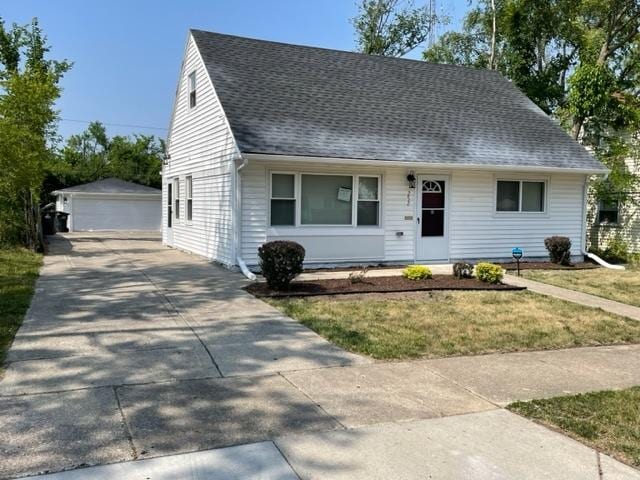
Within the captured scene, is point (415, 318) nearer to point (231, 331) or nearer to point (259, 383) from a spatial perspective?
point (231, 331)

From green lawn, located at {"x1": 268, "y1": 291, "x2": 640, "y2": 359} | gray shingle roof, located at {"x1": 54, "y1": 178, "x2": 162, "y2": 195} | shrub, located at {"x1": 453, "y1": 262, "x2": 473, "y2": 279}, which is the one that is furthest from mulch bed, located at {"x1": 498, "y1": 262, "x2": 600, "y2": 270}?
gray shingle roof, located at {"x1": 54, "y1": 178, "x2": 162, "y2": 195}

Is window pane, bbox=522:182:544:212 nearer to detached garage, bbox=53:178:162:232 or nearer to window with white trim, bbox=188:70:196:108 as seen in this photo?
window with white trim, bbox=188:70:196:108

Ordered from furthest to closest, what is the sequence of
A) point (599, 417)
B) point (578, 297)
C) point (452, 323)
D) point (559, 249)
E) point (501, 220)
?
point (501, 220) < point (559, 249) < point (578, 297) < point (452, 323) < point (599, 417)

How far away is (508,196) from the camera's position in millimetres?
14727

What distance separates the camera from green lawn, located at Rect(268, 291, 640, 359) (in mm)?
6480

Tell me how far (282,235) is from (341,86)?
507 centimetres

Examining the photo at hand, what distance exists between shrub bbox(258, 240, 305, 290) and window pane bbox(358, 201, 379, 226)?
12.6 feet

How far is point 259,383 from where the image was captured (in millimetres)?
4992

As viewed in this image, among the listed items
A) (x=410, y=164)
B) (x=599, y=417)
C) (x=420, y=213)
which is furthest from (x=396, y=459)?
(x=420, y=213)

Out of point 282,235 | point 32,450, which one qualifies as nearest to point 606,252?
point 282,235

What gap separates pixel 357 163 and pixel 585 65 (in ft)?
34.2

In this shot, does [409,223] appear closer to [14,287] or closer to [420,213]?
[420,213]

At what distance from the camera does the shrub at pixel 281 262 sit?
9531 millimetres

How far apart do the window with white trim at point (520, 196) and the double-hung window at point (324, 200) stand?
11.8 feet
